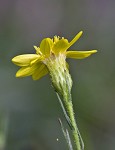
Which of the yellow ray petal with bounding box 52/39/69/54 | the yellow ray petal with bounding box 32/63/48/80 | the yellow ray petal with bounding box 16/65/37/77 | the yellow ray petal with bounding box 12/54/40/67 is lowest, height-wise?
the yellow ray petal with bounding box 32/63/48/80

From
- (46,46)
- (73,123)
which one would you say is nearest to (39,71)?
(46,46)

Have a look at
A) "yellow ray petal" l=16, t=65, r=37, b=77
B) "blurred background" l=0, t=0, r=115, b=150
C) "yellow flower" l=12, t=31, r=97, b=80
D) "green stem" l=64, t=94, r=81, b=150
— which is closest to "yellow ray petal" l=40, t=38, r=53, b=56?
"yellow flower" l=12, t=31, r=97, b=80

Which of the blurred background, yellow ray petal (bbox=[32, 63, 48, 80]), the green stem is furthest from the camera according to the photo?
the blurred background

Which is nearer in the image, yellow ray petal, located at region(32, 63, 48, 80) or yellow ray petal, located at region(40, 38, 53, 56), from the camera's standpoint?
yellow ray petal, located at region(40, 38, 53, 56)

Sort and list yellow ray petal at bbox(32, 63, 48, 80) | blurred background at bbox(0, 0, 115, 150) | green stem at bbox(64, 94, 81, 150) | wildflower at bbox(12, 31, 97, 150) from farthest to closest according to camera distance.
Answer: blurred background at bbox(0, 0, 115, 150) < yellow ray petal at bbox(32, 63, 48, 80) < wildflower at bbox(12, 31, 97, 150) < green stem at bbox(64, 94, 81, 150)

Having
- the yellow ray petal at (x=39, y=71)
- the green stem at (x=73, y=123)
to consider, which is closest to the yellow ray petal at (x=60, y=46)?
the yellow ray petal at (x=39, y=71)

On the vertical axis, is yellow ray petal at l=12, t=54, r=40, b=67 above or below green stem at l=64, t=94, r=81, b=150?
above

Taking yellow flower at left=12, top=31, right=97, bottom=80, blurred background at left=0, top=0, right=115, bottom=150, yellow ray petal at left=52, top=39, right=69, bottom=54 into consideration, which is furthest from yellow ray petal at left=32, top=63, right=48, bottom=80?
blurred background at left=0, top=0, right=115, bottom=150

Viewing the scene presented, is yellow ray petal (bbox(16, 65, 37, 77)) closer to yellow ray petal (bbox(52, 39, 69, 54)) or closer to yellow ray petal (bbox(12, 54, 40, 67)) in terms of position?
yellow ray petal (bbox(12, 54, 40, 67))
